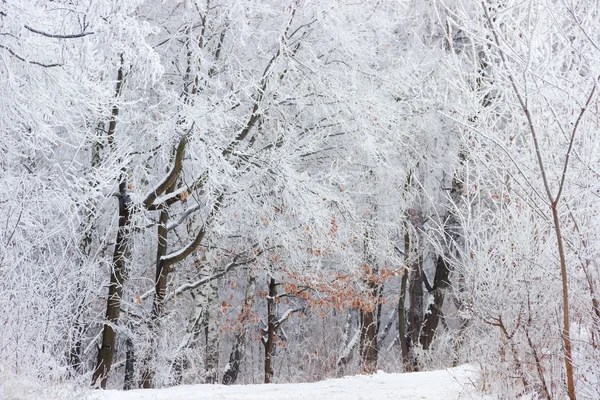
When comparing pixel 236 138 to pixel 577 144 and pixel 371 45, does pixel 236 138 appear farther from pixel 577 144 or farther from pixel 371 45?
pixel 577 144

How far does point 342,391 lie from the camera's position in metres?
7.19

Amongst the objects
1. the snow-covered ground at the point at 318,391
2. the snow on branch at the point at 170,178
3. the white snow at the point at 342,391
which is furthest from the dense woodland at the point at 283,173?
the white snow at the point at 342,391

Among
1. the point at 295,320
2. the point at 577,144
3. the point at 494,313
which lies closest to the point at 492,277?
the point at 494,313

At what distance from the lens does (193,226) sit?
1220cm

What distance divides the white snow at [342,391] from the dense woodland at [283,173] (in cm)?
47

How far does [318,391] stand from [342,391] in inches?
11.1

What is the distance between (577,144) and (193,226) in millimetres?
8505

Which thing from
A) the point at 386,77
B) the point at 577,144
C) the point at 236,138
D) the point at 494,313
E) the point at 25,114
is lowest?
the point at 494,313

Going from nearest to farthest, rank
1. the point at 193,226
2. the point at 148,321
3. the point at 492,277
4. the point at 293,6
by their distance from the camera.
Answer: the point at 492,277
the point at 293,6
the point at 148,321
the point at 193,226

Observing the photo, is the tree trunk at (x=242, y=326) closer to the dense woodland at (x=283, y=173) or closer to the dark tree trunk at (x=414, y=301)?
the dense woodland at (x=283, y=173)

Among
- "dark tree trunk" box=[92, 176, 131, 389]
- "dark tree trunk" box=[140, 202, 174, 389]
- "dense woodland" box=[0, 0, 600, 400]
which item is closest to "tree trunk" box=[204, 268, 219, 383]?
"dense woodland" box=[0, 0, 600, 400]

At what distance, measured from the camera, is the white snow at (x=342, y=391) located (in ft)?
21.8

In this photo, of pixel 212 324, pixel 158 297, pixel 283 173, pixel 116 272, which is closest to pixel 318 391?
pixel 283 173

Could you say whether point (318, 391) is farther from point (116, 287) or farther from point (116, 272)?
point (116, 272)
